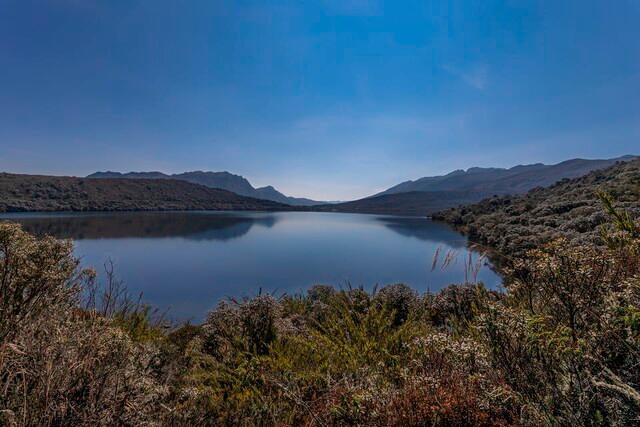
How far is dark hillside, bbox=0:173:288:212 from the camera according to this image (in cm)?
6419

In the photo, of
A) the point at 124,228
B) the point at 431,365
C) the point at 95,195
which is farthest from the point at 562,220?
the point at 95,195

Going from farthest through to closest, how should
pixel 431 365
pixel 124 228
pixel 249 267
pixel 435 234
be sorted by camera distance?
1. pixel 124 228
2. pixel 435 234
3. pixel 249 267
4. pixel 431 365

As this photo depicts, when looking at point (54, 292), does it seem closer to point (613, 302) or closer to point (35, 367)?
point (35, 367)

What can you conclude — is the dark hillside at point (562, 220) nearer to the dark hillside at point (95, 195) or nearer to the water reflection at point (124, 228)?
the water reflection at point (124, 228)

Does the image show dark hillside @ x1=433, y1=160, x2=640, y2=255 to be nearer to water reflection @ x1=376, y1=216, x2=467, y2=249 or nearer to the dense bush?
the dense bush

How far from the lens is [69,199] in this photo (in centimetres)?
7269

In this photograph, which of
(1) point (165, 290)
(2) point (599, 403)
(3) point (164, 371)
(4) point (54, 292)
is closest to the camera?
(2) point (599, 403)

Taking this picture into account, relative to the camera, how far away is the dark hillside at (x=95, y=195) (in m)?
64.2

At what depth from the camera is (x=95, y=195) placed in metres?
81.1

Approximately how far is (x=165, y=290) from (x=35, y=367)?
9.90 metres

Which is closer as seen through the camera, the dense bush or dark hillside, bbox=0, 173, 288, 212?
the dense bush

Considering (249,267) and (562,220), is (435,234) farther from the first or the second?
(249,267)

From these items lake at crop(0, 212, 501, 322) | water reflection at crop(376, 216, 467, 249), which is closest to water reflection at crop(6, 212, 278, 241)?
lake at crop(0, 212, 501, 322)

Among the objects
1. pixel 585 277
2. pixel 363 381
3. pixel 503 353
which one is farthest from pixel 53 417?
pixel 585 277
